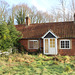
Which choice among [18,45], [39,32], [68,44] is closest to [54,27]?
[39,32]

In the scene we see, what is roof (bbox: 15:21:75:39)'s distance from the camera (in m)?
16.5

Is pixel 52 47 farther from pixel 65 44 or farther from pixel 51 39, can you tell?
pixel 65 44

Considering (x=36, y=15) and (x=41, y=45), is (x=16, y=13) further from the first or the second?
(x=41, y=45)

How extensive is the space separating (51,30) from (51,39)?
1970mm

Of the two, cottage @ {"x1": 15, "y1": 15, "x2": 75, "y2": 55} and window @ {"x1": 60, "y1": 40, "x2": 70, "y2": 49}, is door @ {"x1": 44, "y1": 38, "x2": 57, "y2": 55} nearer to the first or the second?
cottage @ {"x1": 15, "y1": 15, "x2": 75, "y2": 55}

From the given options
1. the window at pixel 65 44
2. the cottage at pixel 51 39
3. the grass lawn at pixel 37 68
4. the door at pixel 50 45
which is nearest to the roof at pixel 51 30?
the cottage at pixel 51 39

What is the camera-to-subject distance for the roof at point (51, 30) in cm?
1648

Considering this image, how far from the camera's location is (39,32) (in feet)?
58.8

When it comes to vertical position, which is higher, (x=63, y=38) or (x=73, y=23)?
(x=73, y=23)

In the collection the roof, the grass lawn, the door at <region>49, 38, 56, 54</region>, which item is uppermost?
the roof

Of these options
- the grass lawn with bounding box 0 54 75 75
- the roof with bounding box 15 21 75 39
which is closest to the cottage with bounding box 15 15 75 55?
the roof with bounding box 15 21 75 39

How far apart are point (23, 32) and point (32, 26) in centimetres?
224

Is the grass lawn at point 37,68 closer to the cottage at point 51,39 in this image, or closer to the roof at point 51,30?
the cottage at point 51,39

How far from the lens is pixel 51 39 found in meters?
16.2
